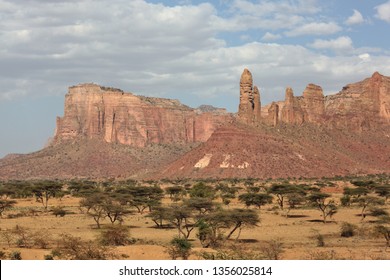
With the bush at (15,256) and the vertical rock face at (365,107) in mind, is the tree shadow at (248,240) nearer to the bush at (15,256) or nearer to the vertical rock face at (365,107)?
the bush at (15,256)

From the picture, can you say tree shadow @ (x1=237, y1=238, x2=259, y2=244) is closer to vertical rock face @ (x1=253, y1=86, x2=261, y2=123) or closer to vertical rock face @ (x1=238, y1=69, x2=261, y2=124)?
vertical rock face @ (x1=238, y1=69, x2=261, y2=124)

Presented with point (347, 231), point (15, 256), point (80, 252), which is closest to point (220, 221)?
point (347, 231)

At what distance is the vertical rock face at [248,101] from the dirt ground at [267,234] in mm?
76951

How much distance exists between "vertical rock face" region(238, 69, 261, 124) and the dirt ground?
7695cm

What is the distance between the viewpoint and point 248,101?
149 m

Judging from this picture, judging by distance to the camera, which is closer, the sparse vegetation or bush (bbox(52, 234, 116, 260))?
bush (bbox(52, 234, 116, 260))

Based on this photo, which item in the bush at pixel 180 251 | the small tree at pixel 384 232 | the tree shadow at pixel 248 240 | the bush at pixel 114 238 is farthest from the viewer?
the tree shadow at pixel 248 240

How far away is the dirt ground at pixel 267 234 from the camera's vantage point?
31.0 m

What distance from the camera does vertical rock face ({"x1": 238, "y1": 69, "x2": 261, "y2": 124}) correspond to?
149 meters

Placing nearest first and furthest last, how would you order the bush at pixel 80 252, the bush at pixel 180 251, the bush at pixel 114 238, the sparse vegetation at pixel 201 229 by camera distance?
the bush at pixel 80 252
the bush at pixel 180 251
the sparse vegetation at pixel 201 229
the bush at pixel 114 238

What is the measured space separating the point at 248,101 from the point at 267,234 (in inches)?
4130

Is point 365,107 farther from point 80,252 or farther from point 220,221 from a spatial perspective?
point 80,252

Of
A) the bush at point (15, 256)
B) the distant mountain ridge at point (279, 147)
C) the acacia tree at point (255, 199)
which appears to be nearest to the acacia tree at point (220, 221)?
the bush at point (15, 256)

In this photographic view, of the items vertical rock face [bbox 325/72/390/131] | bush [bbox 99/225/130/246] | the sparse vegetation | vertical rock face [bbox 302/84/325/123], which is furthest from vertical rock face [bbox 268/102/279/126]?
bush [bbox 99/225/130/246]
